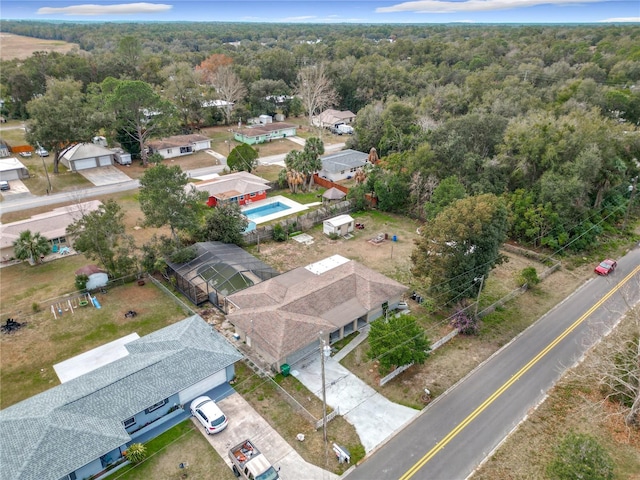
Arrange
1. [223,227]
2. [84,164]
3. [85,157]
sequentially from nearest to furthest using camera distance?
[223,227]
[85,157]
[84,164]

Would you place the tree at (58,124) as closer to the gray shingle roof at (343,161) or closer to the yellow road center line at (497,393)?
the gray shingle roof at (343,161)

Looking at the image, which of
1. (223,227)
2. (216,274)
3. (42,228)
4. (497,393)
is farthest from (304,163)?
(497,393)

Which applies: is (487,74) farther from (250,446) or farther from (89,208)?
(250,446)

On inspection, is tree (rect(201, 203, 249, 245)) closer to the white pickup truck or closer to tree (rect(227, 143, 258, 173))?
tree (rect(227, 143, 258, 173))

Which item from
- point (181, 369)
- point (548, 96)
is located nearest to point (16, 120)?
point (181, 369)

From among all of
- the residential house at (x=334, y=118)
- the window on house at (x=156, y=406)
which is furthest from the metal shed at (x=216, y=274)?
the residential house at (x=334, y=118)

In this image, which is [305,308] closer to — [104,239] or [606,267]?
[104,239]
